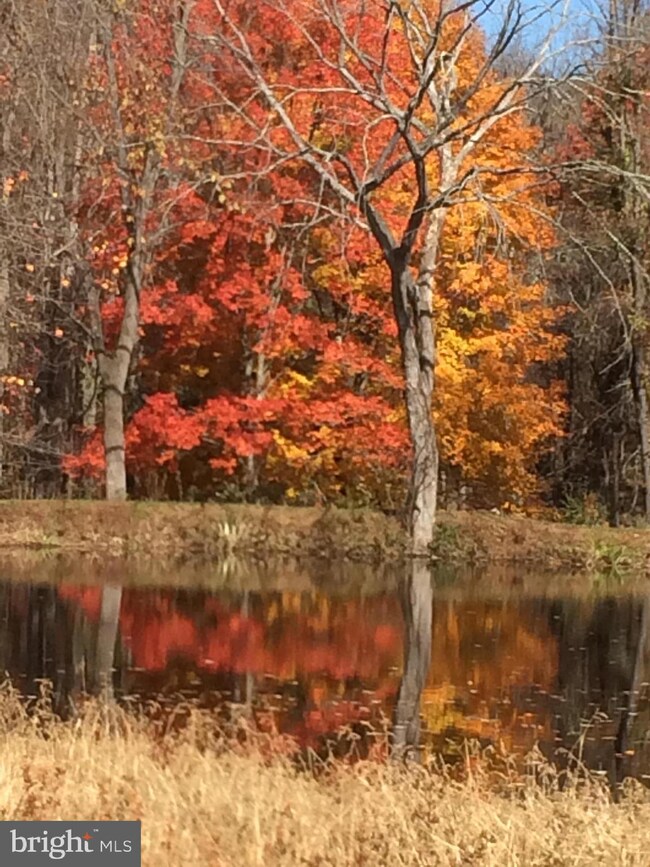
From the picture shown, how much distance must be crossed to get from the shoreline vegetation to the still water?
101 inches

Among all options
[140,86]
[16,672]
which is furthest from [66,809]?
[140,86]

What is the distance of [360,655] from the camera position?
15.5 m

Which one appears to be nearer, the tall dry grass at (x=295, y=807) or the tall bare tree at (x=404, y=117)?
the tall dry grass at (x=295, y=807)

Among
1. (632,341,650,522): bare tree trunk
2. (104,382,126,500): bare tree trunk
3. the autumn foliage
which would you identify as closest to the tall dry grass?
the autumn foliage

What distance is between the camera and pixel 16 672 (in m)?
13.6

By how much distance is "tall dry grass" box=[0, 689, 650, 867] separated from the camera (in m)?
7.00

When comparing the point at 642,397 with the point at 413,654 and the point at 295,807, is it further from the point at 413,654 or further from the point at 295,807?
the point at 295,807

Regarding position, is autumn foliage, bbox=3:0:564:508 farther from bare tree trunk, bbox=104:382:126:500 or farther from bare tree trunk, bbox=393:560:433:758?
bare tree trunk, bbox=393:560:433:758

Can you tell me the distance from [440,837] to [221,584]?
14.4 metres

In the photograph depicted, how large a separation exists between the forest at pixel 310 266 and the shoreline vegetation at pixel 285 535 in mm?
811

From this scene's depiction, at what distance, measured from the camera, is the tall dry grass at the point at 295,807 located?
276 inches

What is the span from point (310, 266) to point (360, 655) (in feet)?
44.2

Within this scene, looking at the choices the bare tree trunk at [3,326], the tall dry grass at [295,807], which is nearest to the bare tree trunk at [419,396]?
the bare tree trunk at [3,326]

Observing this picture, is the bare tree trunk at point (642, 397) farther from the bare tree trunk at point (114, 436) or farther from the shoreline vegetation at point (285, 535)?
the bare tree trunk at point (114, 436)
